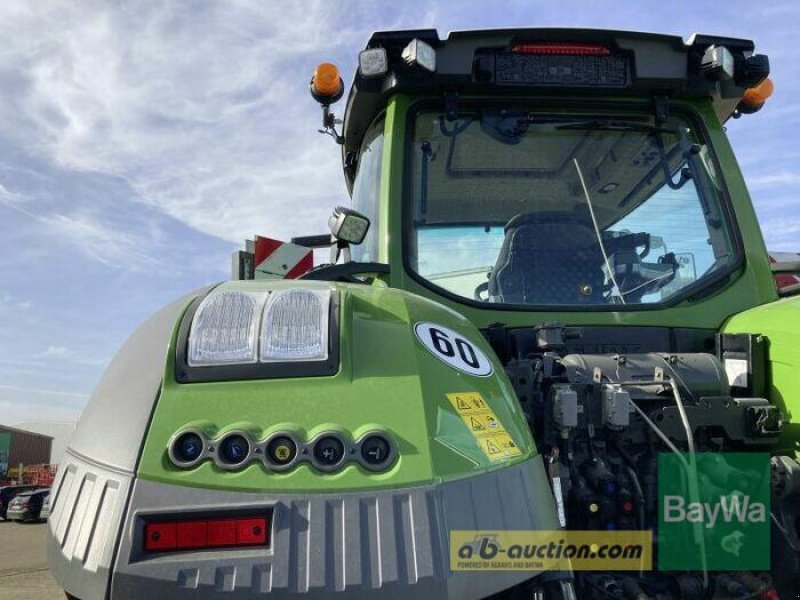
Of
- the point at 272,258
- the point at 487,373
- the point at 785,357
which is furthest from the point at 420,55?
the point at 272,258

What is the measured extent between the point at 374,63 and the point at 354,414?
1.81 metres

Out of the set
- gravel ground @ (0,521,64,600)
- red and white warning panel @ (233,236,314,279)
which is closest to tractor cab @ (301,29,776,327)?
red and white warning panel @ (233,236,314,279)

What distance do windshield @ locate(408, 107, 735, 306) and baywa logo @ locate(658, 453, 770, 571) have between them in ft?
2.63

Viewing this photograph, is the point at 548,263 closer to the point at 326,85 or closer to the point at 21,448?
the point at 326,85

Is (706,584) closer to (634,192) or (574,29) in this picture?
(634,192)

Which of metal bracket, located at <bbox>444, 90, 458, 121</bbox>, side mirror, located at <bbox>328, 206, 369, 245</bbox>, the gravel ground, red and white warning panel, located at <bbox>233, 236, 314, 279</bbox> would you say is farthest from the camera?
the gravel ground

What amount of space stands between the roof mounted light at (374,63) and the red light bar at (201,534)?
2012mm

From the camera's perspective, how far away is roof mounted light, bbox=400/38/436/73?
263cm

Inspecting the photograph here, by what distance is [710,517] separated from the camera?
6.67ft

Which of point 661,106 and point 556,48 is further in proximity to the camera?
point 661,106

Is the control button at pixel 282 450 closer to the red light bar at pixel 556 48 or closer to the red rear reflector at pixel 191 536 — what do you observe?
the red rear reflector at pixel 191 536

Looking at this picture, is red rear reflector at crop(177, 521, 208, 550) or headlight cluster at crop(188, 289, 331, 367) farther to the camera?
headlight cluster at crop(188, 289, 331, 367)

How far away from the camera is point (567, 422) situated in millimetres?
1966

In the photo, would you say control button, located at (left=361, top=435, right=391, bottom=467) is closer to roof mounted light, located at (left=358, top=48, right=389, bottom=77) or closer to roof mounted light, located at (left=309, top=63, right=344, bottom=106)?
roof mounted light, located at (left=358, top=48, right=389, bottom=77)
